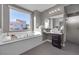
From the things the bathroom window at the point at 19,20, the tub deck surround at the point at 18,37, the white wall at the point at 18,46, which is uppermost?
the bathroom window at the point at 19,20

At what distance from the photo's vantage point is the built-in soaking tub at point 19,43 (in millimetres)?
1431

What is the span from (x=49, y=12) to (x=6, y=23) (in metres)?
1.01

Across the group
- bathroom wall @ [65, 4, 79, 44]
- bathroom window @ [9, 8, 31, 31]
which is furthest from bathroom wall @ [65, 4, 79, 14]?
bathroom window @ [9, 8, 31, 31]

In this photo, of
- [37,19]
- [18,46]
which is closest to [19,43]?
[18,46]

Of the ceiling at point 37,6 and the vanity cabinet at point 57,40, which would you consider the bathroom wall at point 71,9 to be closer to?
the ceiling at point 37,6

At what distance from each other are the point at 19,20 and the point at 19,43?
0.54m

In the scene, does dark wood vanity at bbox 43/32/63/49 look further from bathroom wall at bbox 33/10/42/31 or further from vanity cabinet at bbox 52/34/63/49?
bathroom wall at bbox 33/10/42/31

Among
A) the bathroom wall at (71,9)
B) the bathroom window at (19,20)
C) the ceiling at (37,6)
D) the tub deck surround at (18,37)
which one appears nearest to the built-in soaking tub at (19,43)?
the tub deck surround at (18,37)

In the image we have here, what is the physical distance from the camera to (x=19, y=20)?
171 centimetres

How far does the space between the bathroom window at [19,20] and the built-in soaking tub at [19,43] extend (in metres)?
0.14

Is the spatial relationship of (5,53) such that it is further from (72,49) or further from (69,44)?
(72,49)
